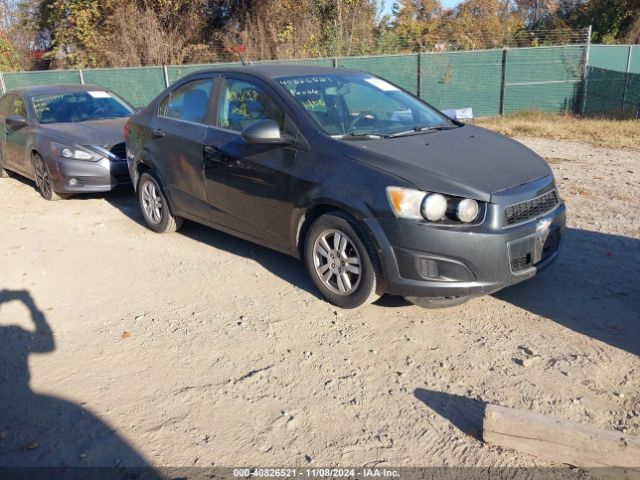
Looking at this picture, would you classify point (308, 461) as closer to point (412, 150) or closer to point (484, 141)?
point (412, 150)

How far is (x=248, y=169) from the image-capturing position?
197 inches

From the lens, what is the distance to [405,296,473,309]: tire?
4.29m

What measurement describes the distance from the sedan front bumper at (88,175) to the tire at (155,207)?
4.62 ft

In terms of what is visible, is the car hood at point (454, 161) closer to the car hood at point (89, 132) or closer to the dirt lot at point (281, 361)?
the dirt lot at point (281, 361)

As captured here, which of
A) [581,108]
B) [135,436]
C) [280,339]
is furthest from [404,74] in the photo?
[135,436]

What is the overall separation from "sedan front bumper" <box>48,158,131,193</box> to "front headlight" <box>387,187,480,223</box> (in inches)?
200

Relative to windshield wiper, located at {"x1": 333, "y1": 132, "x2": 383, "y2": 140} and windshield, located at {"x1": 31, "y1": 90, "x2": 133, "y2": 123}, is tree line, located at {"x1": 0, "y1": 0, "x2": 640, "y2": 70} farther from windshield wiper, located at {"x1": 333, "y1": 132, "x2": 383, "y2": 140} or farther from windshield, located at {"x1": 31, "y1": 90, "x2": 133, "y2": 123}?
windshield wiper, located at {"x1": 333, "y1": 132, "x2": 383, "y2": 140}

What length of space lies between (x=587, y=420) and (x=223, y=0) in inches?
756

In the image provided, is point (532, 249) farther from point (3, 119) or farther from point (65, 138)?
point (3, 119)

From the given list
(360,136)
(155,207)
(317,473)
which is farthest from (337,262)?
(155,207)

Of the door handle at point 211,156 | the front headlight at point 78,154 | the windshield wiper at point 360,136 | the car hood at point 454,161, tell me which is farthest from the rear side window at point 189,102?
the front headlight at point 78,154

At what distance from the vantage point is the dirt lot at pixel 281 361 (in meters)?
3.11

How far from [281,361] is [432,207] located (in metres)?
1.36

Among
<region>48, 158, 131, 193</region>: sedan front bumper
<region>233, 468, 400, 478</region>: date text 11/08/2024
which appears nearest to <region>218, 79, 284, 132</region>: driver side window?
<region>233, 468, 400, 478</region>: date text 11/08/2024
